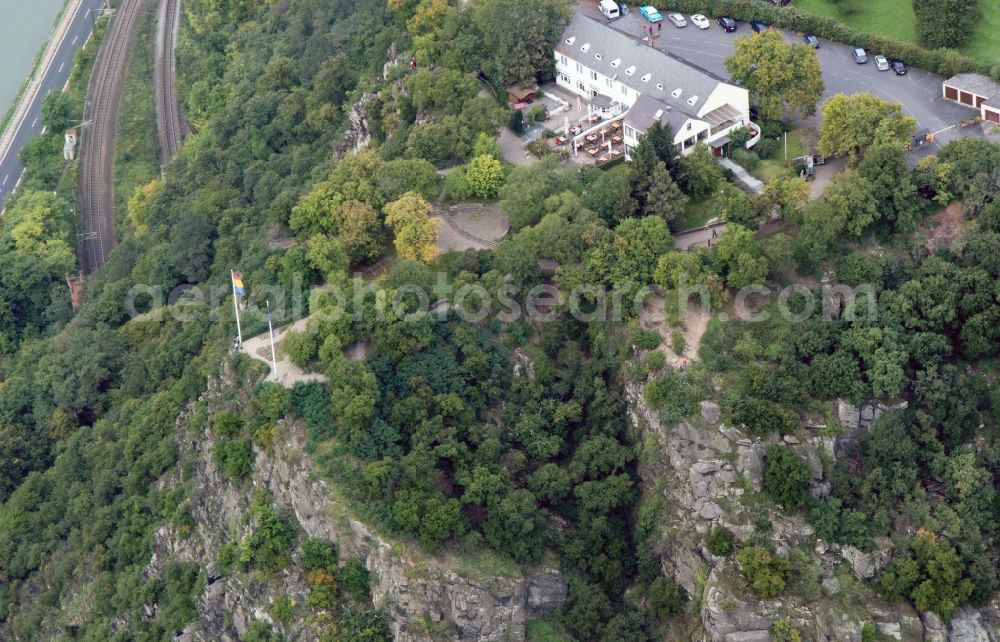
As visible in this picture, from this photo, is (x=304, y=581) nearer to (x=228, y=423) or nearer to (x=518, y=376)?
(x=228, y=423)

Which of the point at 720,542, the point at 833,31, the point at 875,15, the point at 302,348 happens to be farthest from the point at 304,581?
the point at 875,15

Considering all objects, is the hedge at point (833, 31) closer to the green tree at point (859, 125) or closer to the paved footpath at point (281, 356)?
the green tree at point (859, 125)

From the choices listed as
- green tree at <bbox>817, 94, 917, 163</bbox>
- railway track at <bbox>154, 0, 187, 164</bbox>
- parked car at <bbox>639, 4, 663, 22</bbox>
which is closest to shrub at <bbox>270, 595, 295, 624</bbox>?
green tree at <bbox>817, 94, 917, 163</bbox>

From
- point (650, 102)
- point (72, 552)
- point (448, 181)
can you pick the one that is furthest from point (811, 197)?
point (72, 552)

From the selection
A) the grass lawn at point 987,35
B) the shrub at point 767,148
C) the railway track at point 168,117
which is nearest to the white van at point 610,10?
the shrub at point 767,148

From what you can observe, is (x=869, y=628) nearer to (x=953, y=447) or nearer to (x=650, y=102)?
(x=953, y=447)

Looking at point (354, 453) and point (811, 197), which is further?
point (811, 197)
